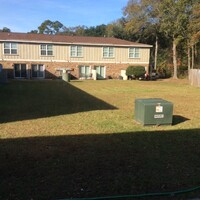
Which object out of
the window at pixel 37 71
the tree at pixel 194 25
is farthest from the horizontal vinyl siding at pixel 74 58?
the tree at pixel 194 25

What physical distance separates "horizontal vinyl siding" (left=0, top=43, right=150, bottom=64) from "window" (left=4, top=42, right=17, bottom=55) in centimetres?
43

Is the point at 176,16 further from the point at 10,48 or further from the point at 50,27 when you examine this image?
the point at 50,27

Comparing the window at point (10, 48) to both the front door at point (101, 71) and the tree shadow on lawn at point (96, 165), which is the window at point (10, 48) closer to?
the front door at point (101, 71)

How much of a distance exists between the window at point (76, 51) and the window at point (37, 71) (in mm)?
3957

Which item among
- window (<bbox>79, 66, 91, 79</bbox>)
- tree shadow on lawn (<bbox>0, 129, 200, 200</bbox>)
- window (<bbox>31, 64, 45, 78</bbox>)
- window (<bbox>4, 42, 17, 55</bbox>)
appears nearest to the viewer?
tree shadow on lawn (<bbox>0, 129, 200, 200</bbox>)

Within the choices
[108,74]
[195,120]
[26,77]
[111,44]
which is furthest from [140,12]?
[195,120]

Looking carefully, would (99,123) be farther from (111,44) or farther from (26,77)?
(111,44)

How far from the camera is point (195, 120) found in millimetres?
11258

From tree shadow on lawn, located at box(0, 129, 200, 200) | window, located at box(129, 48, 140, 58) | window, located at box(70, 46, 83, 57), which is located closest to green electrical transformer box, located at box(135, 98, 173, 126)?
tree shadow on lawn, located at box(0, 129, 200, 200)

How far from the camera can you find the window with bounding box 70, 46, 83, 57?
37.9 meters

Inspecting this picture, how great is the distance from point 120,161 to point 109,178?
3.17 ft

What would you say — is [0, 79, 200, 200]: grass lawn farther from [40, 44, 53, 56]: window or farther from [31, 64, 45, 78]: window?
[40, 44, 53, 56]: window

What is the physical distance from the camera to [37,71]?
36719mm

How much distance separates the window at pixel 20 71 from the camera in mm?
35891
